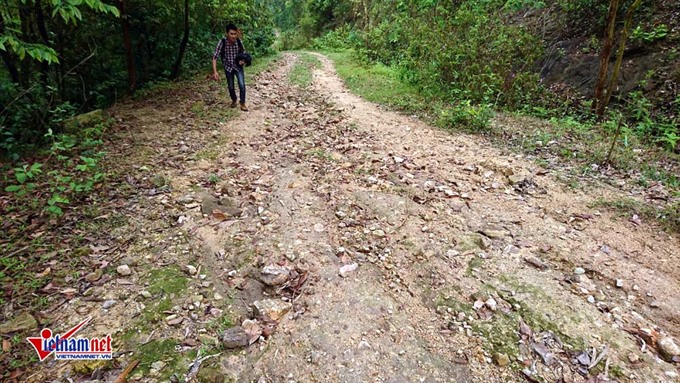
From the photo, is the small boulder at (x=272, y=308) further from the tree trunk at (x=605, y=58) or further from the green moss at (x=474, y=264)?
the tree trunk at (x=605, y=58)

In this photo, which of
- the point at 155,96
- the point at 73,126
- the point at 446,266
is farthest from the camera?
the point at 155,96

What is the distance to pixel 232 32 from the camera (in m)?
7.65

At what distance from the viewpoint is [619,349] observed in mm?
2666

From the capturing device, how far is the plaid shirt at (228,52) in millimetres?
7816

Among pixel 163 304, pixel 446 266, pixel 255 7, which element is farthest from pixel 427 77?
pixel 255 7

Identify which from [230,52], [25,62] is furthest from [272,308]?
[25,62]

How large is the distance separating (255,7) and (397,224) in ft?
63.5

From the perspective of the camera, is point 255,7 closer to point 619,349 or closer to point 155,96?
point 155,96

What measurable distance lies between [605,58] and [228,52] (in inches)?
343

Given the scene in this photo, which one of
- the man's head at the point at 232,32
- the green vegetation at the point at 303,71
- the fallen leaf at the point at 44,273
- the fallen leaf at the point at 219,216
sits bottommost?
the fallen leaf at the point at 44,273

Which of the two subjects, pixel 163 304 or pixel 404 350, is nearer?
pixel 404 350

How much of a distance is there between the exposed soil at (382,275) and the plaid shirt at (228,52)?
2.99 m

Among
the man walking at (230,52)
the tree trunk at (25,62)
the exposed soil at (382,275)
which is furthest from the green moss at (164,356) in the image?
the tree trunk at (25,62)

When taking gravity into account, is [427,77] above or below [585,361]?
above
